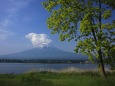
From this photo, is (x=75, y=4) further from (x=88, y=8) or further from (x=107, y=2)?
(x=107, y=2)

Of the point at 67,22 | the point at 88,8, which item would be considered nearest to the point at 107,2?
the point at 88,8

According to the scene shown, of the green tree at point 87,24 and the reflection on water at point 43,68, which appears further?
the reflection on water at point 43,68

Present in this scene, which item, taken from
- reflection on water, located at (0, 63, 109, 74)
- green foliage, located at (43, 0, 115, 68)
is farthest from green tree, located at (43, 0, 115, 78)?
reflection on water, located at (0, 63, 109, 74)

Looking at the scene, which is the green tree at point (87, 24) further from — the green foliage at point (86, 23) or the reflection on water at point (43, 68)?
the reflection on water at point (43, 68)

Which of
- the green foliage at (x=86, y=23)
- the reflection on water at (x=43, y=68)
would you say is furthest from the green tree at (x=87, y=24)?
the reflection on water at (x=43, y=68)

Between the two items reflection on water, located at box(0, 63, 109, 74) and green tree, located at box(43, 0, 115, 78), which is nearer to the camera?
green tree, located at box(43, 0, 115, 78)

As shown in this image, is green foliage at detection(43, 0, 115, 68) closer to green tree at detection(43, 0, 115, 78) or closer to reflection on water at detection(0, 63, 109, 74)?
green tree at detection(43, 0, 115, 78)

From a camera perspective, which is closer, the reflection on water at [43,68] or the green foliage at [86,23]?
the green foliage at [86,23]

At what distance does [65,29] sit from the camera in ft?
66.8

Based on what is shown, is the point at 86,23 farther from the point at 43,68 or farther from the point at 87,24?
the point at 43,68

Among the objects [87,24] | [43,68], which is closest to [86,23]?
[87,24]

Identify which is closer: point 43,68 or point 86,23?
point 86,23

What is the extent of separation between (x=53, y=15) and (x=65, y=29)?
1559 mm

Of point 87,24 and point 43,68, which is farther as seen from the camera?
point 43,68
